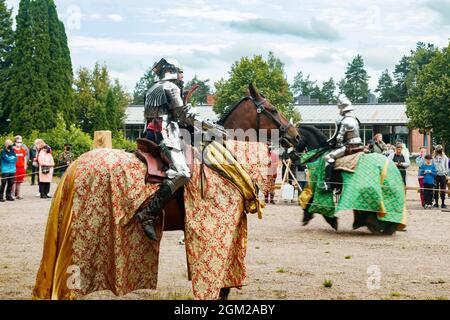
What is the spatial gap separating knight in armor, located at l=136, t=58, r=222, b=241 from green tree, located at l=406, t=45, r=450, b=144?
43.0m

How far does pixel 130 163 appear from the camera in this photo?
22.4 feet

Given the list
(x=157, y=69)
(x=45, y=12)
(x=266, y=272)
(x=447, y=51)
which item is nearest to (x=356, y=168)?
(x=266, y=272)

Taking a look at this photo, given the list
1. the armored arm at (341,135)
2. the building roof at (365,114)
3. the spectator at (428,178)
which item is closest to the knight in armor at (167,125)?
the armored arm at (341,135)

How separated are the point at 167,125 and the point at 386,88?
379 feet

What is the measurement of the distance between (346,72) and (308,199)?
112 m

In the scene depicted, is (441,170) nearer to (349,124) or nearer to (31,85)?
(349,124)

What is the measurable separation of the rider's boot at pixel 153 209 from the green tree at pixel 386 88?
351 ft

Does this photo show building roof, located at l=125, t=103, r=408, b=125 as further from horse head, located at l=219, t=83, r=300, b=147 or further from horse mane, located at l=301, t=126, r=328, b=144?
horse head, located at l=219, t=83, r=300, b=147

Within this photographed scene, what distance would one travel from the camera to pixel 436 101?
4747 centimetres

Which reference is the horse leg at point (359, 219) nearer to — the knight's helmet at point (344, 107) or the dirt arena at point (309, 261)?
the dirt arena at point (309, 261)

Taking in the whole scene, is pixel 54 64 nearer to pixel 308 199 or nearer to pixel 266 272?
pixel 308 199

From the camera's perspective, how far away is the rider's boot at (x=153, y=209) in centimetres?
666

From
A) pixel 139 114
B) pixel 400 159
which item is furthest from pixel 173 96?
pixel 139 114
